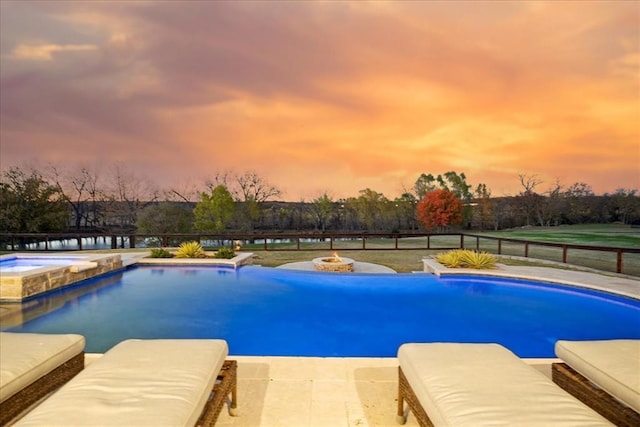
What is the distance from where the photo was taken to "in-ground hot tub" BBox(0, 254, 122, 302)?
482cm

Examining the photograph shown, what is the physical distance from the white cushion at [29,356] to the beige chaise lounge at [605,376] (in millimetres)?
2661

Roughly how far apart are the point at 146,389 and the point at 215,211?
17.9 meters

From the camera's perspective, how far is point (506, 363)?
1.62 metres

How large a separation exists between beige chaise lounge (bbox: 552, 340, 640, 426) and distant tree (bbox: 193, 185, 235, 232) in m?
17.5

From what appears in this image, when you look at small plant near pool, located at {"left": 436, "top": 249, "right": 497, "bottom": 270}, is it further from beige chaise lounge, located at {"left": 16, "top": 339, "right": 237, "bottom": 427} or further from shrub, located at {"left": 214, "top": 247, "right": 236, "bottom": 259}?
beige chaise lounge, located at {"left": 16, "top": 339, "right": 237, "bottom": 427}

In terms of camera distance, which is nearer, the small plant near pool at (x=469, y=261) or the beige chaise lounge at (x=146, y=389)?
the beige chaise lounge at (x=146, y=389)

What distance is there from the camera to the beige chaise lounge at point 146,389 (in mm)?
1216

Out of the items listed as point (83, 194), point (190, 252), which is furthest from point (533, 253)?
point (83, 194)

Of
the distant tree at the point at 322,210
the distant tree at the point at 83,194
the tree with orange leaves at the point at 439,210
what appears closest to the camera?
the distant tree at the point at 83,194

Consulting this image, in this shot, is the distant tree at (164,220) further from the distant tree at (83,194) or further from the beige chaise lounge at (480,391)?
the beige chaise lounge at (480,391)

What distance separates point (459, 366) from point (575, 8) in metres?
6.52

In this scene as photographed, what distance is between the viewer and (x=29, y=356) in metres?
1.71

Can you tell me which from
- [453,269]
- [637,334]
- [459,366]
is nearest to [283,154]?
[453,269]

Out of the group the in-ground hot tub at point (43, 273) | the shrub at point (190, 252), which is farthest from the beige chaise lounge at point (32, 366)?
the shrub at point (190, 252)
